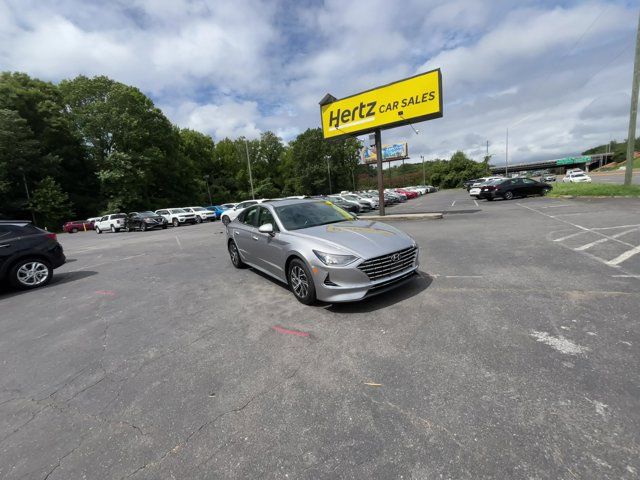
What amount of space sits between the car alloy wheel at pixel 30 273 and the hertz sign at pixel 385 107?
14.2m

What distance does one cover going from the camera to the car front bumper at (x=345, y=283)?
3895 mm

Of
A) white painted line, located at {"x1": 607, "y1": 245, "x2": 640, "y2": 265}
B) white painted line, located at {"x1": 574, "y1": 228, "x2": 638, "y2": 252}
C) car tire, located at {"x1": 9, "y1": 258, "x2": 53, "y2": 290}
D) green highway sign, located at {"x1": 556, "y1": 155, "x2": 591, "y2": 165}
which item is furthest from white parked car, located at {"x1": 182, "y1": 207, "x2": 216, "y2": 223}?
green highway sign, located at {"x1": 556, "y1": 155, "x2": 591, "y2": 165}

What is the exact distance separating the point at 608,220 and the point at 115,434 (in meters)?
13.0

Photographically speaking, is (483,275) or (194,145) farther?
(194,145)

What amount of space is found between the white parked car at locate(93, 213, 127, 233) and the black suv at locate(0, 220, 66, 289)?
20409 mm

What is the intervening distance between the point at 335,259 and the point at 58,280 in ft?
24.7

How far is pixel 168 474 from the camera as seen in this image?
1931 mm

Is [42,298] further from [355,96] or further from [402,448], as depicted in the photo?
[355,96]

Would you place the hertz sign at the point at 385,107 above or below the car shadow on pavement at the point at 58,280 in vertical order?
above

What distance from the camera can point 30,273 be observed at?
22.0 feet

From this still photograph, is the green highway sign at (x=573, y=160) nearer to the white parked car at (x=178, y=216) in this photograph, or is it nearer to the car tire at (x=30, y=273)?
the white parked car at (x=178, y=216)

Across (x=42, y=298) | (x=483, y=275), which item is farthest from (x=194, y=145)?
(x=483, y=275)

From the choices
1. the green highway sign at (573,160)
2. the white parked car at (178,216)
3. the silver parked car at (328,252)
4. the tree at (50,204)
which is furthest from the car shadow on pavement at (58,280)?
the green highway sign at (573,160)

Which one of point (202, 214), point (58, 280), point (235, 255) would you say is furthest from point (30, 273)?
point (202, 214)
